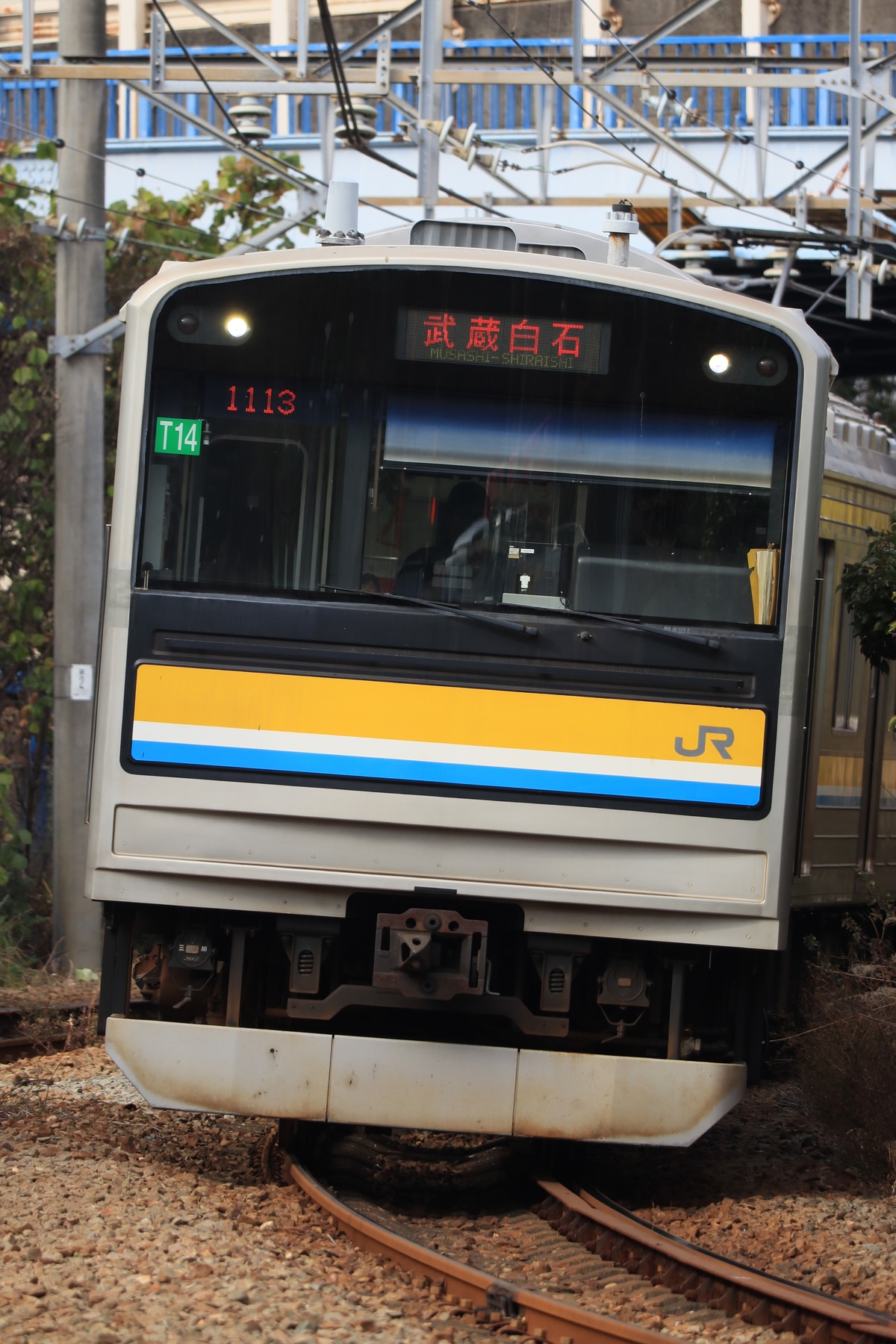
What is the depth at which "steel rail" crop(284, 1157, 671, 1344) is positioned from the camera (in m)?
4.83

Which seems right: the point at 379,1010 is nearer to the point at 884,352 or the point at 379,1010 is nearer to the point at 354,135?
the point at 354,135

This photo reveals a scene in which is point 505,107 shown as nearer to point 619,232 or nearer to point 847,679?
point 847,679

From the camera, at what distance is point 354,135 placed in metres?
12.2

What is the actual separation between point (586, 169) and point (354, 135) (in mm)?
11369

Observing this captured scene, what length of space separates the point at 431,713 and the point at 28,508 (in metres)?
9.09

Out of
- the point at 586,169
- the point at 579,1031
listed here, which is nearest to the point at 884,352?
the point at 586,169

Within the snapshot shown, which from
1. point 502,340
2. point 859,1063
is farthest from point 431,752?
point 859,1063

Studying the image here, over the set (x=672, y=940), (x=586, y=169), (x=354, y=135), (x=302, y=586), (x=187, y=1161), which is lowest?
(x=187, y=1161)

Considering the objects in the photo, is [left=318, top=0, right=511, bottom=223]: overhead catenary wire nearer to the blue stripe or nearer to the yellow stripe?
the yellow stripe

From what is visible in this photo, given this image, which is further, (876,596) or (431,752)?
(876,596)

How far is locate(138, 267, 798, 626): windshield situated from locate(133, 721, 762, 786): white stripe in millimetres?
501

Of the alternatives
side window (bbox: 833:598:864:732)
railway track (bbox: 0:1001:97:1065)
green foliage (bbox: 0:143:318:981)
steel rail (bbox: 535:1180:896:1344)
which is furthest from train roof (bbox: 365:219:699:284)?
green foliage (bbox: 0:143:318:981)

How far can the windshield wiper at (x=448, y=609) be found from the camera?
19.7 feet

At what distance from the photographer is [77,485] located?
1273 centimetres
